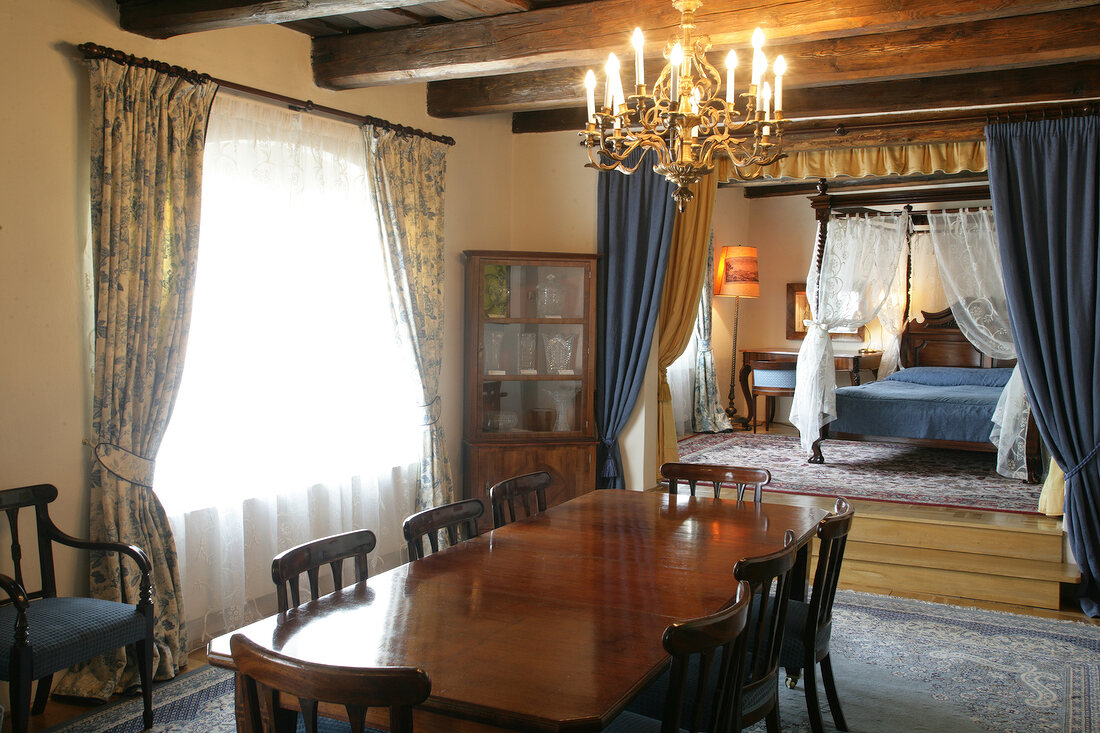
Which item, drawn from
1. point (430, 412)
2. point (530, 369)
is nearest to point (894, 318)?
point (530, 369)

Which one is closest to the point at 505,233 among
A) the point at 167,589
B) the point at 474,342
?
the point at 474,342

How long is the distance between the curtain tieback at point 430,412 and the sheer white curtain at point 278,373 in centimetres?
4

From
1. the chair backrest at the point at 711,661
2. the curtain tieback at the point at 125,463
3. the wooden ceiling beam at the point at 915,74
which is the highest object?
the wooden ceiling beam at the point at 915,74

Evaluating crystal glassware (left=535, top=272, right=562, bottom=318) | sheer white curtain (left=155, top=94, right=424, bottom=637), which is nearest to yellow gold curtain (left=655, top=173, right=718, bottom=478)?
crystal glassware (left=535, top=272, right=562, bottom=318)

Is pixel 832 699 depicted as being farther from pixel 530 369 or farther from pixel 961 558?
pixel 530 369

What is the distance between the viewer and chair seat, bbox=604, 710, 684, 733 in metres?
2.05

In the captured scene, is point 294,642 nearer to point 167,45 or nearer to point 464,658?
point 464,658

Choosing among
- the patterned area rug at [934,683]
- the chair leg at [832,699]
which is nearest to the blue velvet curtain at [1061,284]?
the patterned area rug at [934,683]

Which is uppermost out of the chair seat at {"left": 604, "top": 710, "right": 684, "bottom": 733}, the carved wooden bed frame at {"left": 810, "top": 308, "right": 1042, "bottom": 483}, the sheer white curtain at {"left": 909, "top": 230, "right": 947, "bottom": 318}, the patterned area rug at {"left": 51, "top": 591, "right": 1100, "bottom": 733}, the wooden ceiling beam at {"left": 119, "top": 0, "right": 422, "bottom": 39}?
the wooden ceiling beam at {"left": 119, "top": 0, "right": 422, "bottom": 39}

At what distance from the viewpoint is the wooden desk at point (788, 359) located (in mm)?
8891

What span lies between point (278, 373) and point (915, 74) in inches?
128

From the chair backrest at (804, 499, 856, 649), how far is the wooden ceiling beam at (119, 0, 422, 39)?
7.61 feet

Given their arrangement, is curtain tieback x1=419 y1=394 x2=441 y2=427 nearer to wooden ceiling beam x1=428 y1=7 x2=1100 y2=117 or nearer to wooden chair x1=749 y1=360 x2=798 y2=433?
wooden ceiling beam x1=428 y1=7 x2=1100 y2=117

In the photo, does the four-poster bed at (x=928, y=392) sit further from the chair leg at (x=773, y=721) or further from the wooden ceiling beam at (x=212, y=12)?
the wooden ceiling beam at (x=212, y=12)
